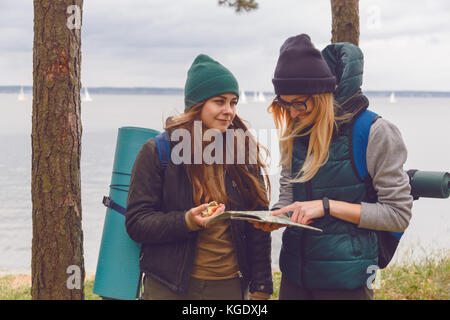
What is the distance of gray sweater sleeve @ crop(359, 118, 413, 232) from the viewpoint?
241 centimetres

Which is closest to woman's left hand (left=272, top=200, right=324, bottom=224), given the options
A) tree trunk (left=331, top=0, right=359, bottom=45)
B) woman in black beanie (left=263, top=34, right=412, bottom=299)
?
woman in black beanie (left=263, top=34, right=412, bottom=299)

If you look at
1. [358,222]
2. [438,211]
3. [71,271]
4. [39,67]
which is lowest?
[438,211]

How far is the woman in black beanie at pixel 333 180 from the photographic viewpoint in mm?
2453

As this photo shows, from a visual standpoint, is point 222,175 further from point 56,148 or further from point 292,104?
point 56,148

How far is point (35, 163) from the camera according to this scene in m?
3.55

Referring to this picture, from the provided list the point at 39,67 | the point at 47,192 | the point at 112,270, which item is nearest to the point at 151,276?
the point at 112,270

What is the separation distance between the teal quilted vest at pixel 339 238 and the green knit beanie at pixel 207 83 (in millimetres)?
657

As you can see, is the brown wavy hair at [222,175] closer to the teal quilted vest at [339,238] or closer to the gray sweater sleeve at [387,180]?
the teal quilted vest at [339,238]

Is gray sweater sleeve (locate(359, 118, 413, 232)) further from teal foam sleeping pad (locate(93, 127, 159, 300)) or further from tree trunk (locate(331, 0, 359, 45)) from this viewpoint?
tree trunk (locate(331, 0, 359, 45))

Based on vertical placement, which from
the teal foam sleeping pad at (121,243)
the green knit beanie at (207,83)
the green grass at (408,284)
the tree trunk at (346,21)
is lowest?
the green grass at (408,284)

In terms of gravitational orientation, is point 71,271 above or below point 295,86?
below

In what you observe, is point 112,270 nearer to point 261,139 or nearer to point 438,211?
point 261,139

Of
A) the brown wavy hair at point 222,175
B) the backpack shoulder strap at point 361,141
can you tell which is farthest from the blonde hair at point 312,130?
the brown wavy hair at point 222,175
